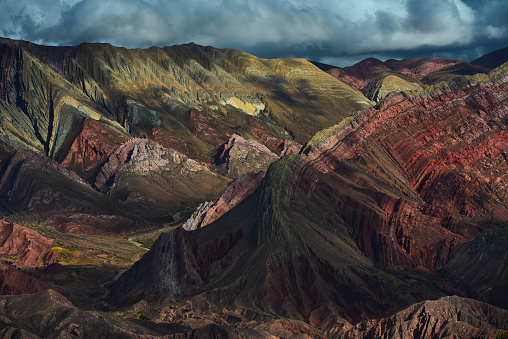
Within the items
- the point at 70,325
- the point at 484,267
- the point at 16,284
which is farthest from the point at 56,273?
the point at 70,325

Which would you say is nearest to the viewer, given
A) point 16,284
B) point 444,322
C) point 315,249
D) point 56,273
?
point 444,322

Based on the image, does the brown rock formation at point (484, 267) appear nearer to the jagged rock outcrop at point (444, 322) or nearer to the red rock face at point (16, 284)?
the jagged rock outcrop at point (444, 322)

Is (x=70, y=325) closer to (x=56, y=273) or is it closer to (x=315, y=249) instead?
(x=315, y=249)

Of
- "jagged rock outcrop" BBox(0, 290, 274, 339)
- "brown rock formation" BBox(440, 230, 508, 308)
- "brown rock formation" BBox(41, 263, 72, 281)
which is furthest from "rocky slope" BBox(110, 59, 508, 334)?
"jagged rock outcrop" BBox(0, 290, 274, 339)

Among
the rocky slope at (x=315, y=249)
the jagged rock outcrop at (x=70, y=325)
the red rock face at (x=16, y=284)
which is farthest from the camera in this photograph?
the red rock face at (x=16, y=284)

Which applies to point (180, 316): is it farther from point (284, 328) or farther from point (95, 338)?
point (95, 338)

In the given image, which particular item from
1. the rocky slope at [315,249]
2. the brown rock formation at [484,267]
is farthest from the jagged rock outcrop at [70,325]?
the brown rock formation at [484,267]
